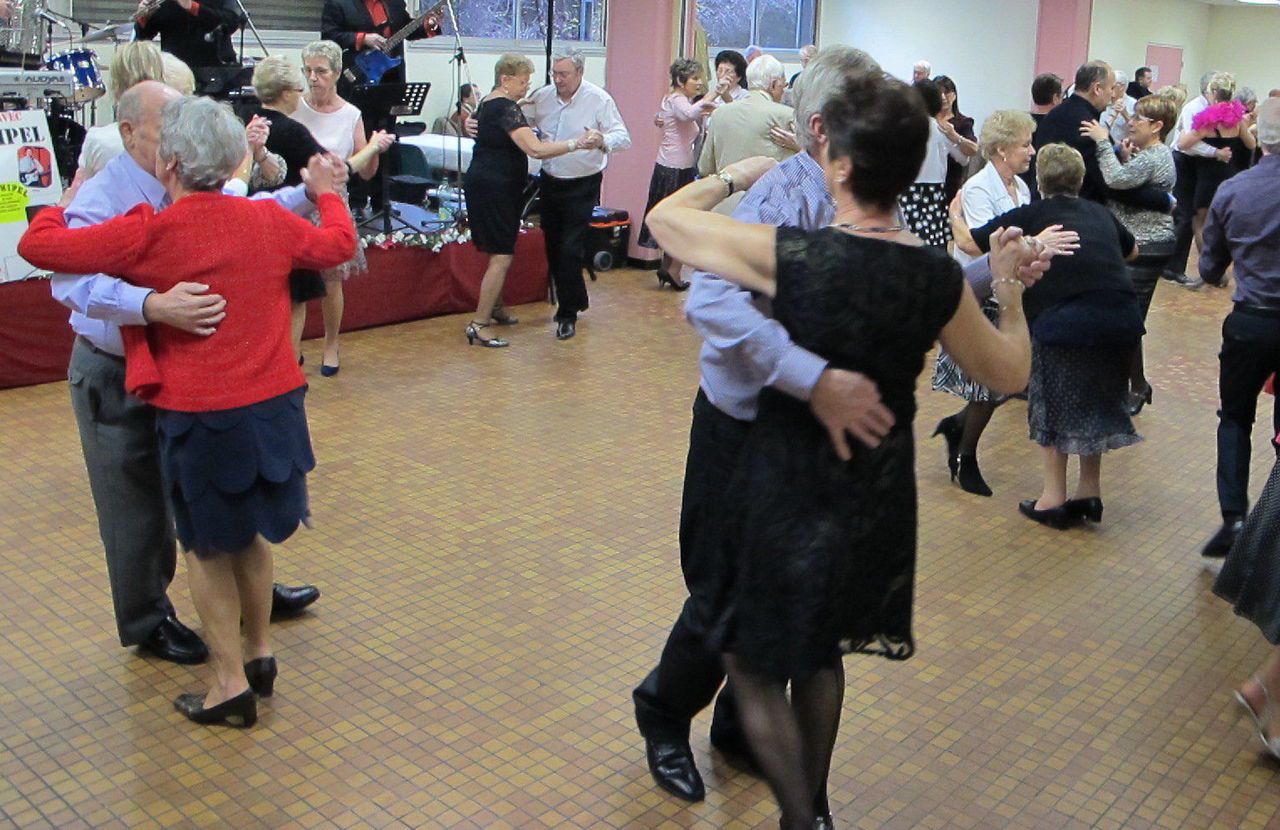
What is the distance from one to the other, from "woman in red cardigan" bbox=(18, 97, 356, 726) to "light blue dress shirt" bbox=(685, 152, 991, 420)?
38.6 inches

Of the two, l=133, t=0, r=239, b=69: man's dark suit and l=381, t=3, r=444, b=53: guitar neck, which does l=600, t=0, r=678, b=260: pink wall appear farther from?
l=133, t=0, r=239, b=69: man's dark suit

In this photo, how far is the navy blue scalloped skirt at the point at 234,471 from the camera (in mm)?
2914

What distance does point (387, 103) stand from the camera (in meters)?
8.19

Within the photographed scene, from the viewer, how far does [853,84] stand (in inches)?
87.0

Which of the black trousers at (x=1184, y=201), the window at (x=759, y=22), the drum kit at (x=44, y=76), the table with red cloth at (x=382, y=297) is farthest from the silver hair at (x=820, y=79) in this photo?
the window at (x=759, y=22)

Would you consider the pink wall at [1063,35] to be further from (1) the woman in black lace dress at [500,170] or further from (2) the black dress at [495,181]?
(2) the black dress at [495,181]

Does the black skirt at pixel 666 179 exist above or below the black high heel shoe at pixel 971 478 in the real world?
above

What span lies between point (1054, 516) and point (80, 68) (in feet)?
17.5

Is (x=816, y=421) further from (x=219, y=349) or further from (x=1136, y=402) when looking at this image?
(x=1136, y=402)

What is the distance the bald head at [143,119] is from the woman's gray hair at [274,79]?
7.90 ft

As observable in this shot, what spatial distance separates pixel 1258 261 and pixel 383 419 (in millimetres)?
3347

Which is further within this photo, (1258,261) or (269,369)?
(1258,261)

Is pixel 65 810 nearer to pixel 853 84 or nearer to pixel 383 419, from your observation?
pixel 853 84

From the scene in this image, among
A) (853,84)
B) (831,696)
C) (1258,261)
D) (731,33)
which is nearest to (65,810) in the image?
(831,696)
